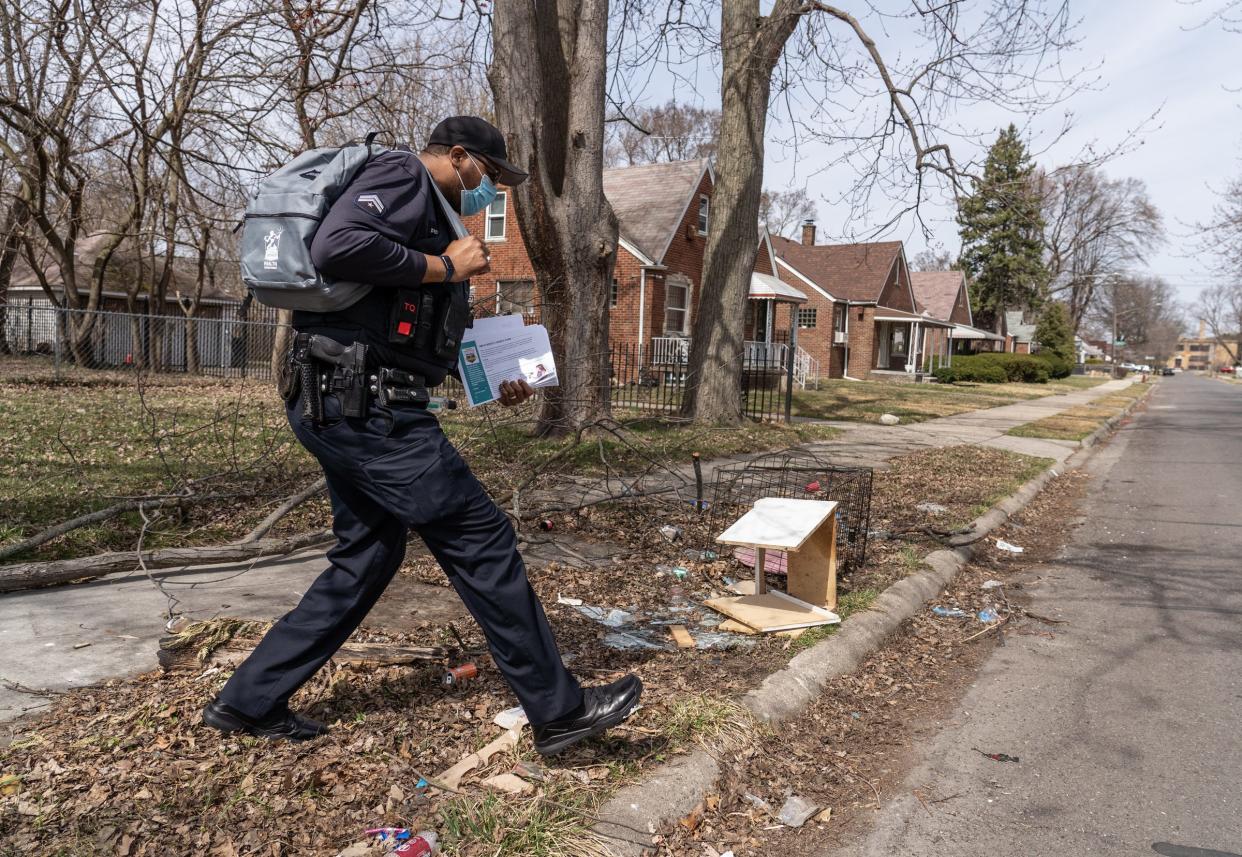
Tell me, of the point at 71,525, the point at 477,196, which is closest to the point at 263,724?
the point at 477,196

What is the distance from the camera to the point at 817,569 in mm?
4875

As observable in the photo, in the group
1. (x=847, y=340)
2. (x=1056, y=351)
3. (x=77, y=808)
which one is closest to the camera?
(x=77, y=808)

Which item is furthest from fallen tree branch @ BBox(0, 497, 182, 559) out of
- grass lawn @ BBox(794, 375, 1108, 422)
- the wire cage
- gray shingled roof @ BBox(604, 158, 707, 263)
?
gray shingled roof @ BBox(604, 158, 707, 263)

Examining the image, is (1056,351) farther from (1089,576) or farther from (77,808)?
(77,808)

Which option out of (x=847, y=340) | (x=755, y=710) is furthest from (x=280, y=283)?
(x=847, y=340)

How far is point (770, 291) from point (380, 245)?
27.7 metres

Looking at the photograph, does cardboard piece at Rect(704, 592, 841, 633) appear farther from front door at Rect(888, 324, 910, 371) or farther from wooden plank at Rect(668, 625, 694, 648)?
front door at Rect(888, 324, 910, 371)

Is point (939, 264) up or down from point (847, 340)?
up

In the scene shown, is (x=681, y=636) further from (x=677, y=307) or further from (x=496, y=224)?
(x=496, y=224)

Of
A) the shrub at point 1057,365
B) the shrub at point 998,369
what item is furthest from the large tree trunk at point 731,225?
the shrub at point 1057,365

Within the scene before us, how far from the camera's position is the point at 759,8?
490 inches

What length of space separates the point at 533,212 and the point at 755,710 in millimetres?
6439

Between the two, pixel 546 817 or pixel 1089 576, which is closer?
pixel 546 817

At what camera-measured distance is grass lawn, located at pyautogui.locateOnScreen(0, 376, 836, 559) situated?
5766 mm
